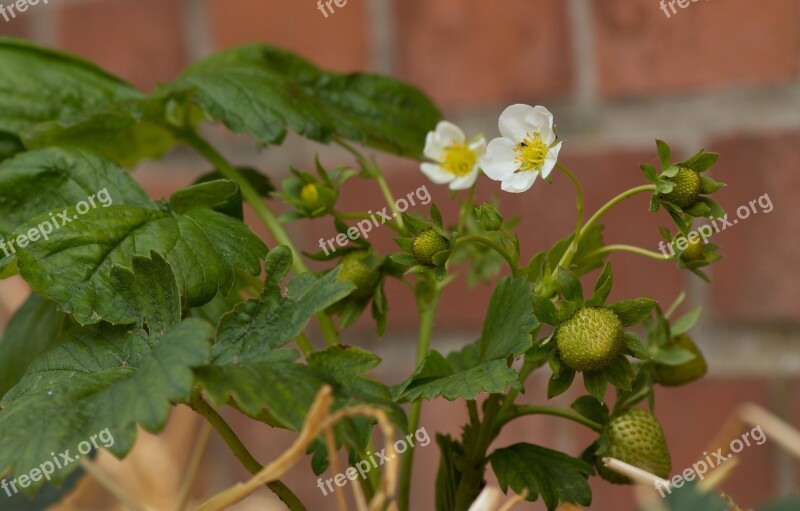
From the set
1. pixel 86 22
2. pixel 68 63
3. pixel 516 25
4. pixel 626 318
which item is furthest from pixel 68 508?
pixel 86 22

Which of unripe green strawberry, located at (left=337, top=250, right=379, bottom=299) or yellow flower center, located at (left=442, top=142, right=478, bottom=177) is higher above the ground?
yellow flower center, located at (left=442, top=142, right=478, bottom=177)

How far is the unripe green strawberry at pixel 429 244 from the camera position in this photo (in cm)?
33

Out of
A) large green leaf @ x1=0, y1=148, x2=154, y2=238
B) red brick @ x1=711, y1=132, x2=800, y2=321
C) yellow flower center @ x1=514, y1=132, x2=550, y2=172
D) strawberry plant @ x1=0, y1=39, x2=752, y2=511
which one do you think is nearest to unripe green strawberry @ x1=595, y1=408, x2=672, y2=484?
strawberry plant @ x1=0, y1=39, x2=752, y2=511

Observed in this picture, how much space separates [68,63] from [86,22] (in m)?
0.55

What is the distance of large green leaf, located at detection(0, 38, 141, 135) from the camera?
1.54 ft

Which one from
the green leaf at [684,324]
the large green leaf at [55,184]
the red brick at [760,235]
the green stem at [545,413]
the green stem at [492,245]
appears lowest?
the red brick at [760,235]

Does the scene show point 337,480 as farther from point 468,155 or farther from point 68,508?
point 68,508

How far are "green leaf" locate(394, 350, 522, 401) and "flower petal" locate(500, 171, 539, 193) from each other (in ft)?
0.23

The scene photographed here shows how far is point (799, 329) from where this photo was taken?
71 centimetres

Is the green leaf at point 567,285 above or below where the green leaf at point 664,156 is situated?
below

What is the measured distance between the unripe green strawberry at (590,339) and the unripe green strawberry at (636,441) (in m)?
0.05

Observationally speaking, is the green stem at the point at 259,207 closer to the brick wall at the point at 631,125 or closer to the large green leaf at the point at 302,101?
the large green leaf at the point at 302,101

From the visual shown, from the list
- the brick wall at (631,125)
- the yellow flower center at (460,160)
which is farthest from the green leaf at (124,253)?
the brick wall at (631,125)

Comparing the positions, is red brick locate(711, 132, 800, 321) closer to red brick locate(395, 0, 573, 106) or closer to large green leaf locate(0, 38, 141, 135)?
red brick locate(395, 0, 573, 106)
